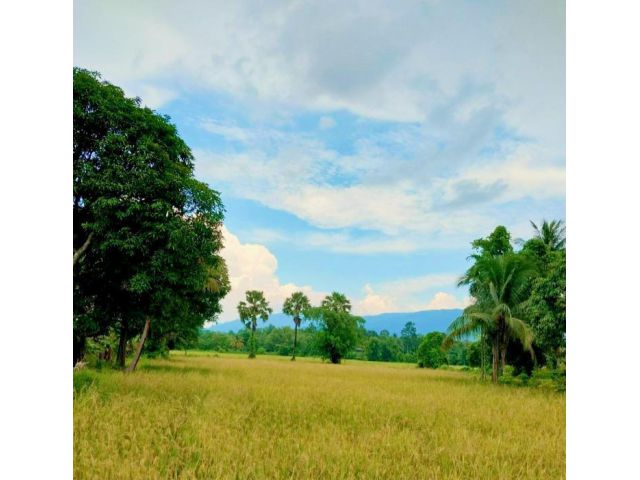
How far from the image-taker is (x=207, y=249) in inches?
269

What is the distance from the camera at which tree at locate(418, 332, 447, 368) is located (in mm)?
26922

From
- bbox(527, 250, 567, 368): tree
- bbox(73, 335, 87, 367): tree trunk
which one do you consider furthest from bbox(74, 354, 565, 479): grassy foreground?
bbox(527, 250, 567, 368): tree

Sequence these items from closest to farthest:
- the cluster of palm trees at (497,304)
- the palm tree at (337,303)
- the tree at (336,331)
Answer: the cluster of palm trees at (497,304)
the tree at (336,331)
the palm tree at (337,303)

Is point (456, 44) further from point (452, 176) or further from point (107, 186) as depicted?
point (107, 186)

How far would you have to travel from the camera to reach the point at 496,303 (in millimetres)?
12906

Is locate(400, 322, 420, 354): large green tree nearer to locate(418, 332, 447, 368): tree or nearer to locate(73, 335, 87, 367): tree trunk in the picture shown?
locate(418, 332, 447, 368): tree

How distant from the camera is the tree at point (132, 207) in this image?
234 inches

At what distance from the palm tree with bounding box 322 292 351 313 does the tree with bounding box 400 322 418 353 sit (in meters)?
10.8

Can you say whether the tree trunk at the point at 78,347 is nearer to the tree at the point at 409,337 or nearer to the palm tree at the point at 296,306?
the palm tree at the point at 296,306

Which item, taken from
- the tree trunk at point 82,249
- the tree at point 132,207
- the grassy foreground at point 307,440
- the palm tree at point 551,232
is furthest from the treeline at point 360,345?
the tree trunk at point 82,249

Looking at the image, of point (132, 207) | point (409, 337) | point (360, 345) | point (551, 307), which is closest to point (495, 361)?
point (551, 307)

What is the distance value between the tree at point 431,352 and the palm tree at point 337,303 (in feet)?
19.7
